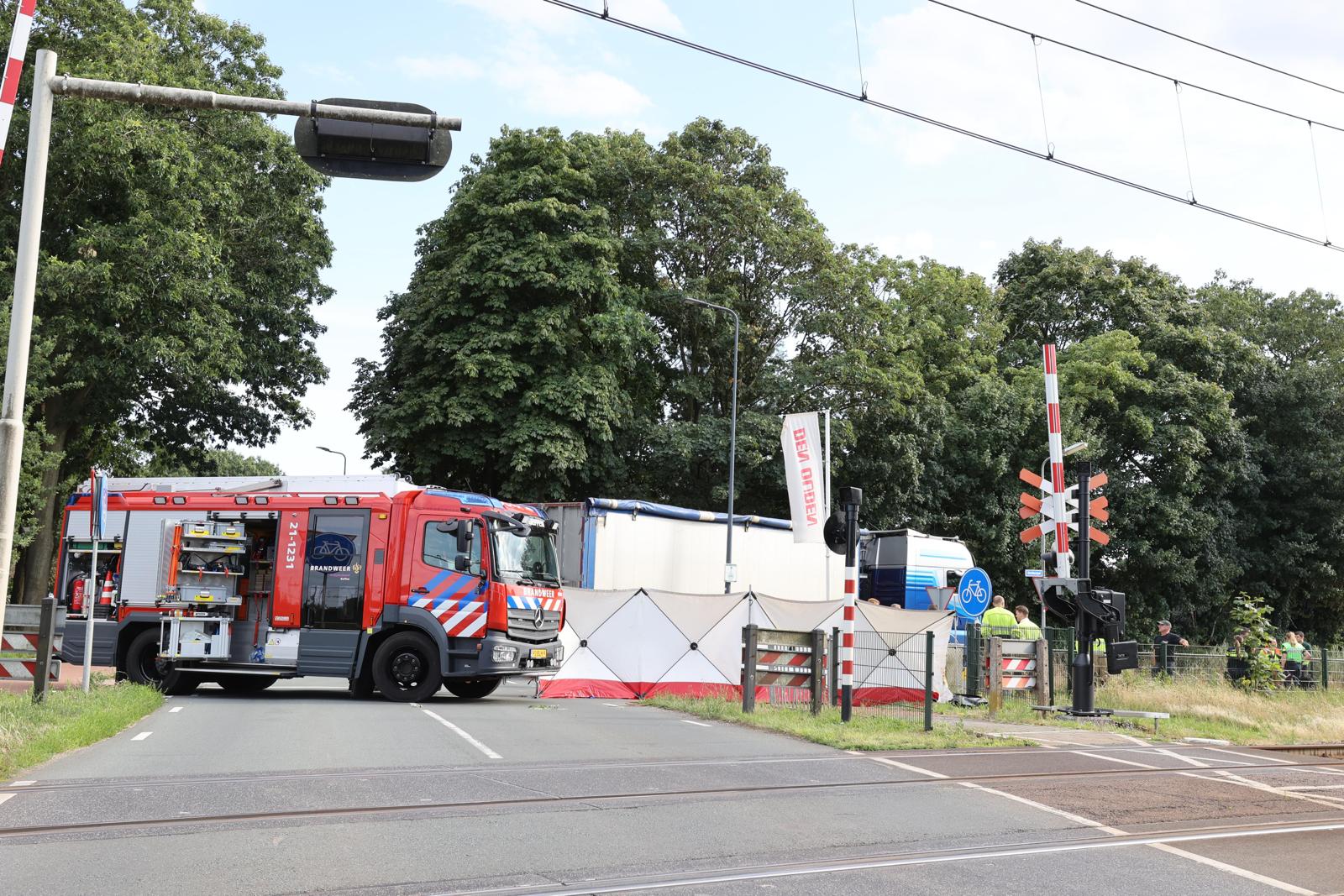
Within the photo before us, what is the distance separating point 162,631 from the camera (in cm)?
1756

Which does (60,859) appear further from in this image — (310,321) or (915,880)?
(310,321)

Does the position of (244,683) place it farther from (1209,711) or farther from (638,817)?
(1209,711)

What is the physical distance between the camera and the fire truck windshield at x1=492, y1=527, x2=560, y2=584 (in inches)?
682

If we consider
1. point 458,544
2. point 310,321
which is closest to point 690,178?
point 310,321

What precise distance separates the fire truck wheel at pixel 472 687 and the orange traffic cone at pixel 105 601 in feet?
16.5

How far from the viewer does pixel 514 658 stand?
17062 millimetres

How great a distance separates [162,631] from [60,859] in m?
12.0

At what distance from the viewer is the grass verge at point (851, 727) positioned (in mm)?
12758

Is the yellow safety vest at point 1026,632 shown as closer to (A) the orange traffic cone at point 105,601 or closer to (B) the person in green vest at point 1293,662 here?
(B) the person in green vest at point 1293,662

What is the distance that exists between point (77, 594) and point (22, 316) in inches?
377

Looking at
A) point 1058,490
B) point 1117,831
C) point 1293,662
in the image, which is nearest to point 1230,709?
point 1058,490

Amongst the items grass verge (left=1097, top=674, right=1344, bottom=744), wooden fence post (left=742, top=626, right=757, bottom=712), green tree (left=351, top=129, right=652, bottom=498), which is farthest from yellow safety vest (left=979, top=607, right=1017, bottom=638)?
green tree (left=351, top=129, right=652, bottom=498)

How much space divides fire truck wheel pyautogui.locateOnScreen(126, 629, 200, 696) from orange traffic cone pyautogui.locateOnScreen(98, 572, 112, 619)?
56cm

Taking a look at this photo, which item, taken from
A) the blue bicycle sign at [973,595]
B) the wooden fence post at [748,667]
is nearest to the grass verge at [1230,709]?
the blue bicycle sign at [973,595]
